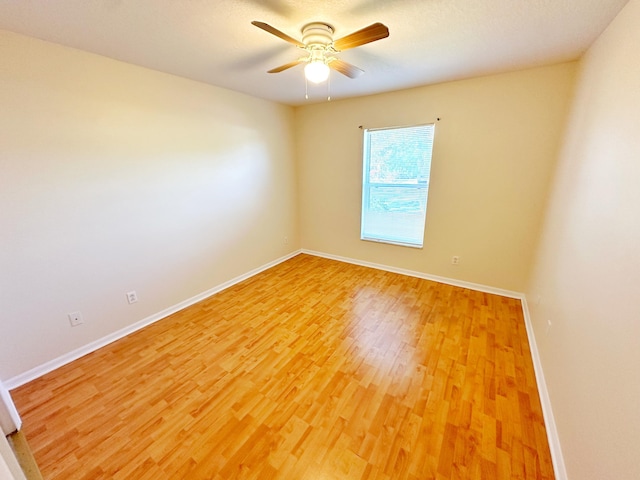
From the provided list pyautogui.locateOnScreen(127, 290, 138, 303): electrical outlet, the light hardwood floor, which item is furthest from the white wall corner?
pyautogui.locateOnScreen(127, 290, 138, 303): electrical outlet

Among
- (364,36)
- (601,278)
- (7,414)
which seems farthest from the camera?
(364,36)

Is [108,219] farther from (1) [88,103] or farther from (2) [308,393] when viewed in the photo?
(2) [308,393]

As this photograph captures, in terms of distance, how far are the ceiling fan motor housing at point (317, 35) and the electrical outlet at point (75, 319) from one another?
275 cm

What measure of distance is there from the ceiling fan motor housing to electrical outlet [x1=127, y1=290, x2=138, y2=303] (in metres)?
2.58

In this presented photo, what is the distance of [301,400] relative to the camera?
1.79 metres

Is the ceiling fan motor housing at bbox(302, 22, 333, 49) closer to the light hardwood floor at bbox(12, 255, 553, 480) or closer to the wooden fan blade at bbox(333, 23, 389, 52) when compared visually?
the wooden fan blade at bbox(333, 23, 389, 52)

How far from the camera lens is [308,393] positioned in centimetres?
184

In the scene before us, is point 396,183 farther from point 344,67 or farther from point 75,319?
point 75,319

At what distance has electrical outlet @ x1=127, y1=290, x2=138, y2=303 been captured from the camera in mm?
2484

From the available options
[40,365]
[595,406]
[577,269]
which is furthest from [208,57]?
[595,406]

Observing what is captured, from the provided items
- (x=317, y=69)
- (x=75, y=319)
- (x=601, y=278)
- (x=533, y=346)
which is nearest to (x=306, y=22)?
(x=317, y=69)

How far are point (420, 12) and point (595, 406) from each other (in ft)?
7.18

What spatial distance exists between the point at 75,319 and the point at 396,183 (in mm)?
3607

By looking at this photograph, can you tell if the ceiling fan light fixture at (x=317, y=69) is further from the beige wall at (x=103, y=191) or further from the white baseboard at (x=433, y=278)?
the white baseboard at (x=433, y=278)
